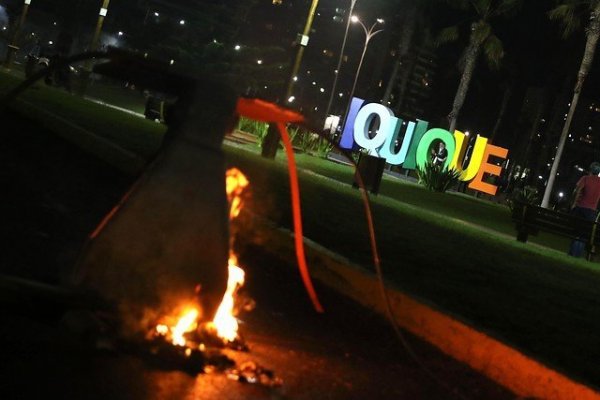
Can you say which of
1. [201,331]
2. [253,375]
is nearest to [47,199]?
[201,331]

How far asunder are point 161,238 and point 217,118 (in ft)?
2.47

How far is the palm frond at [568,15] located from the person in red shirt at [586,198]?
915 inches

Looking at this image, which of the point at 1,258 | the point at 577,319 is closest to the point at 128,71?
the point at 1,258

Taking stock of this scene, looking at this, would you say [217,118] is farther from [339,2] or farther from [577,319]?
[339,2]

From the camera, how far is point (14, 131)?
50.3 feet

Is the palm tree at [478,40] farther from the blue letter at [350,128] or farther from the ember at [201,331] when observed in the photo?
the ember at [201,331]

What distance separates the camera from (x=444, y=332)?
7.13 meters

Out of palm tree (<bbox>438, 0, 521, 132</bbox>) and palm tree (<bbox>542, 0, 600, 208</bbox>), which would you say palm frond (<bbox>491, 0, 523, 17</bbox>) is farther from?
palm tree (<bbox>542, 0, 600, 208</bbox>)

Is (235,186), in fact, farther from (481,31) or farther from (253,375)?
(481,31)

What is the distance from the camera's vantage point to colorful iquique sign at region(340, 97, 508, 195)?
36.5m

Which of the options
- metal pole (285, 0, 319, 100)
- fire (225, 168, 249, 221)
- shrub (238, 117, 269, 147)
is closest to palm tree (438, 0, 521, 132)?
shrub (238, 117, 269, 147)

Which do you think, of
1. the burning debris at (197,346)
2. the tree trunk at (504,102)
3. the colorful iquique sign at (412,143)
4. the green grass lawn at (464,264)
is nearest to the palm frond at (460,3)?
the colorful iquique sign at (412,143)

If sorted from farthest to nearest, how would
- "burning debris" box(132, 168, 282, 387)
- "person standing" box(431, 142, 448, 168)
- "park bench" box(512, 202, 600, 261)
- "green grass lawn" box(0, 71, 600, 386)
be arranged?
1. "person standing" box(431, 142, 448, 168)
2. "park bench" box(512, 202, 600, 261)
3. "green grass lawn" box(0, 71, 600, 386)
4. "burning debris" box(132, 168, 282, 387)

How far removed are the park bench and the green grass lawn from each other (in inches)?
15.9
